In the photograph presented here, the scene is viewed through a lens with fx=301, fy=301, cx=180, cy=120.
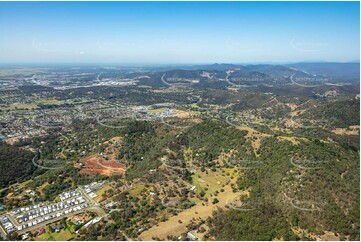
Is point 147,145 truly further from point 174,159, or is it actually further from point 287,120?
point 287,120

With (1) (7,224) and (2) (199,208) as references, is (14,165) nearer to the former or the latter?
(1) (7,224)

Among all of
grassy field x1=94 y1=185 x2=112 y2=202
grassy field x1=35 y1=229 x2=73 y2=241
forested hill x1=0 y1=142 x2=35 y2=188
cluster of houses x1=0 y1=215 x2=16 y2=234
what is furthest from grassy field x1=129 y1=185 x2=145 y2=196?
forested hill x1=0 y1=142 x2=35 y2=188

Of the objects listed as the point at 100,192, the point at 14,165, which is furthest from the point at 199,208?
the point at 14,165

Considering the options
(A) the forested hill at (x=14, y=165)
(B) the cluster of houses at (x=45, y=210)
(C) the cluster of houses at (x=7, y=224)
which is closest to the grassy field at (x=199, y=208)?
(B) the cluster of houses at (x=45, y=210)

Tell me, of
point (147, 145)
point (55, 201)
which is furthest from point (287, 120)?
point (55, 201)

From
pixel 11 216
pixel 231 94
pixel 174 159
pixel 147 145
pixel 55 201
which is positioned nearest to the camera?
pixel 11 216

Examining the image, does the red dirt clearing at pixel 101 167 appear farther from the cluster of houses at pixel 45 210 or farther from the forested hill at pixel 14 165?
the forested hill at pixel 14 165

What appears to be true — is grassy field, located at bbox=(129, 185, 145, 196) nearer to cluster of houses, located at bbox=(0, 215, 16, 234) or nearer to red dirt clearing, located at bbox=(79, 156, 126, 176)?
red dirt clearing, located at bbox=(79, 156, 126, 176)

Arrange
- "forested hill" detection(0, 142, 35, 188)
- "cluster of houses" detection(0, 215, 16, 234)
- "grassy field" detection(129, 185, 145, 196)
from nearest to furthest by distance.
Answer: "cluster of houses" detection(0, 215, 16, 234) < "grassy field" detection(129, 185, 145, 196) < "forested hill" detection(0, 142, 35, 188)
